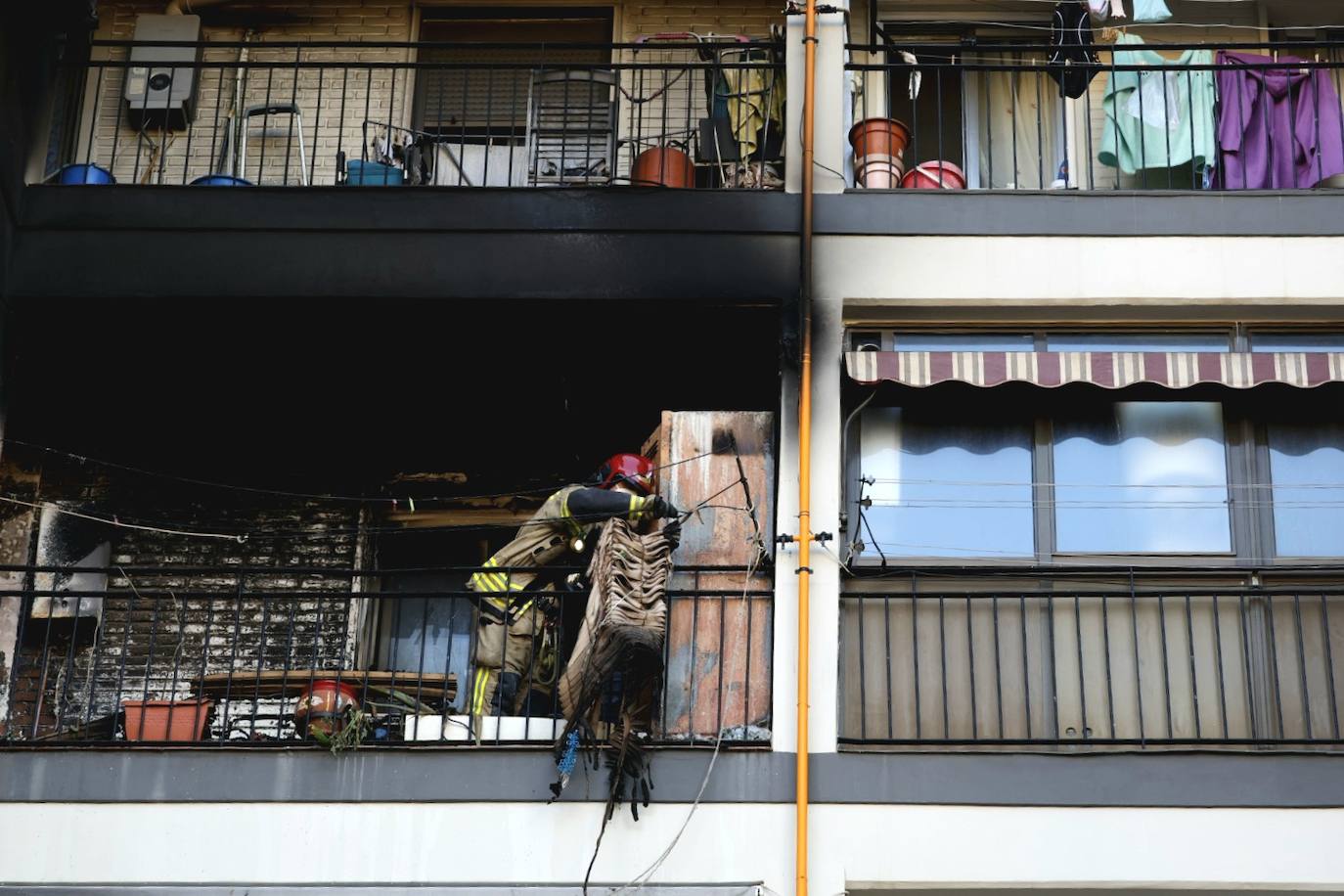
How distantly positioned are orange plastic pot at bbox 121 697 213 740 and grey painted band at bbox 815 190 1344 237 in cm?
433

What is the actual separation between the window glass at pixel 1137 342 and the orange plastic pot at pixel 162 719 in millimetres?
5187

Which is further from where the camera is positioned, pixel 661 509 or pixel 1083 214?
pixel 1083 214

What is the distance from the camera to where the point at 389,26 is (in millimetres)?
11602

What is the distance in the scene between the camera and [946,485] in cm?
915

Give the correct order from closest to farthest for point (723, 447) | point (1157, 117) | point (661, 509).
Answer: point (661, 509) → point (723, 447) → point (1157, 117)

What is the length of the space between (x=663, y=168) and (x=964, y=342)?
2041mm

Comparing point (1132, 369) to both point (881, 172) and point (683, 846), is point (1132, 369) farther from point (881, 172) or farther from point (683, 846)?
point (683, 846)

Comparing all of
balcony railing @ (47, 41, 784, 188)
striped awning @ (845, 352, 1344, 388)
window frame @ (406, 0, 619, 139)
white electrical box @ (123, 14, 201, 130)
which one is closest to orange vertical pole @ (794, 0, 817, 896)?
striped awning @ (845, 352, 1344, 388)

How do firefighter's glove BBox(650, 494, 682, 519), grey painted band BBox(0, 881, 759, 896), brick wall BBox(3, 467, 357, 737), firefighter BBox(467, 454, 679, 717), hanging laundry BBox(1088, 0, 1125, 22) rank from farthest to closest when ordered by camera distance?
brick wall BBox(3, 467, 357, 737)
hanging laundry BBox(1088, 0, 1125, 22)
firefighter BBox(467, 454, 679, 717)
firefighter's glove BBox(650, 494, 682, 519)
grey painted band BBox(0, 881, 759, 896)

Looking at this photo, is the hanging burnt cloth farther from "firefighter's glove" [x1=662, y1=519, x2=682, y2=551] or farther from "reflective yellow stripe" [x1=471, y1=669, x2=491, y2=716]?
"reflective yellow stripe" [x1=471, y1=669, x2=491, y2=716]

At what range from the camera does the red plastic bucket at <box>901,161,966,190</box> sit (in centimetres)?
971

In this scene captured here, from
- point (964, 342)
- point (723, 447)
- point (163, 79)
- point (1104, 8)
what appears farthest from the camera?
point (163, 79)

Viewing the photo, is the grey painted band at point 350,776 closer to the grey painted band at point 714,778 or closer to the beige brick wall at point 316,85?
the grey painted band at point 714,778

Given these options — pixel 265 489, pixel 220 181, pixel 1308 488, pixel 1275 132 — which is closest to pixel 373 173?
pixel 220 181
